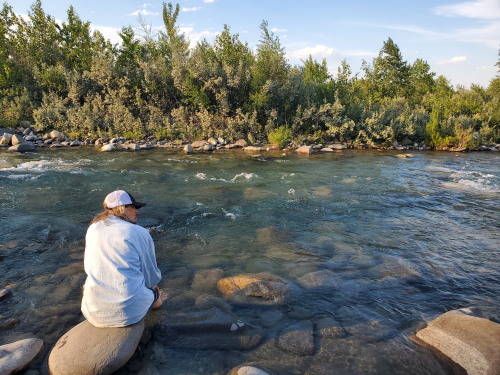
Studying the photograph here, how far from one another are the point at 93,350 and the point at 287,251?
13.6 feet

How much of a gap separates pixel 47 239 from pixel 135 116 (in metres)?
21.6

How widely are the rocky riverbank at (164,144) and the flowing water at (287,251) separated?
7024 millimetres

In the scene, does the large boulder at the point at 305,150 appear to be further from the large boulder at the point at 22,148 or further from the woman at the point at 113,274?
the woman at the point at 113,274

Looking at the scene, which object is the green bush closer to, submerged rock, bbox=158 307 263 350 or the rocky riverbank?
the rocky riverbank

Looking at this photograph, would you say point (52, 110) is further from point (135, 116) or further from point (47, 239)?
point (47, 239)

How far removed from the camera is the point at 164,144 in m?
23.0

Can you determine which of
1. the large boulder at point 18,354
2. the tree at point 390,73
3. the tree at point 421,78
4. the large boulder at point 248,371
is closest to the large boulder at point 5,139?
the large boulder at point 18,354

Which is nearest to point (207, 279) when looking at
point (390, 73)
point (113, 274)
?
point (113, 274)

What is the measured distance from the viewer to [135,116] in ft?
88.5

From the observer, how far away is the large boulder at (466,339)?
3.60 metres

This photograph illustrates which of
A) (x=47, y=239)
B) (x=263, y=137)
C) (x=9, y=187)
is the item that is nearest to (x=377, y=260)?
(x=47, y=239)

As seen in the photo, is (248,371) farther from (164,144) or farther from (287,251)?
(164,144)

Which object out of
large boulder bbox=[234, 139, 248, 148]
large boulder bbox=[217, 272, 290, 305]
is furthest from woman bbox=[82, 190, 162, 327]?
large boulder bbox=[234, 139, 248, 148]

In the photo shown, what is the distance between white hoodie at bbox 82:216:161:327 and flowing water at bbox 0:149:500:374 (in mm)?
581
